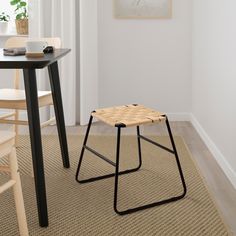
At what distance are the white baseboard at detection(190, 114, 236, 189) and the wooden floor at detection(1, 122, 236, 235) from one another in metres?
0.03

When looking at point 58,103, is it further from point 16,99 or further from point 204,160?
point 204,160

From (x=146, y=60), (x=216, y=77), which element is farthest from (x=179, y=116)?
(x=216, y=77)

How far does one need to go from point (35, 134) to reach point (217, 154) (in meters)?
1.39

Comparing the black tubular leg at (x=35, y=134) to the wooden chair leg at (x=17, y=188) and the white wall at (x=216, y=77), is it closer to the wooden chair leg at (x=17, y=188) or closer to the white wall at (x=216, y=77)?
the wooden chair leg at (x=17, y=188)

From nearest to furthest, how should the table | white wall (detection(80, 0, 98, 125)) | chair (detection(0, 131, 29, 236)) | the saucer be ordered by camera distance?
chair (detection(0, 131, 29, 236))
the table
the saucer
white wall (detection(80, 0, 98, 125))

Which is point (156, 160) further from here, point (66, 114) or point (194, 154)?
point (66, 114)

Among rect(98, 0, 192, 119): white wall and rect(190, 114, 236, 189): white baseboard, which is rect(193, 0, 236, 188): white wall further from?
rect(98, 0, 192, 119): white wall

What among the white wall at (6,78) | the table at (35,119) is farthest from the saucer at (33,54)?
the white wall at (6,78)

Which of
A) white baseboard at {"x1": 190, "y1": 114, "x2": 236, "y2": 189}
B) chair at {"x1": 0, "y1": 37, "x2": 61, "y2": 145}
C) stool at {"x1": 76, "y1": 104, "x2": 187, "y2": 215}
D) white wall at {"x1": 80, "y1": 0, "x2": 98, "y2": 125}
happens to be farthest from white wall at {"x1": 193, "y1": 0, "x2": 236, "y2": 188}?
chair at {"x1": 0, "y1": 37, "x2": 61, "y2": 145}

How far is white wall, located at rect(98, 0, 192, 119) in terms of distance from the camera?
3965mm

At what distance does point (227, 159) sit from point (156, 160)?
47 centimetres

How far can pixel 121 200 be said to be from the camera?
222cm

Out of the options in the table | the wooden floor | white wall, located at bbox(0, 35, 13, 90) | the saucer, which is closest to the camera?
the table

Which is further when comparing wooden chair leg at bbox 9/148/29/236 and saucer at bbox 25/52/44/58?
saucer at bbox 25/52/44/58
